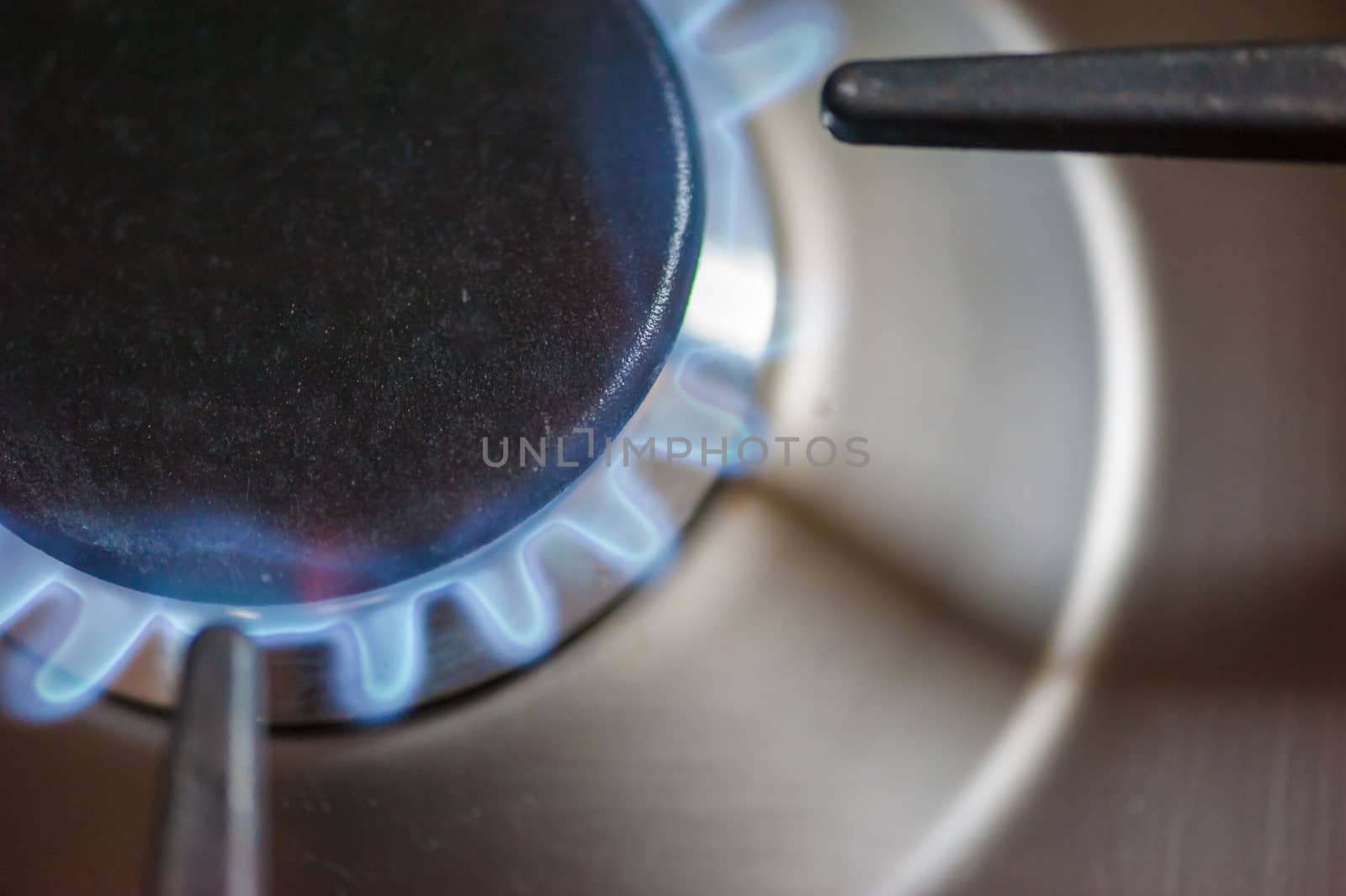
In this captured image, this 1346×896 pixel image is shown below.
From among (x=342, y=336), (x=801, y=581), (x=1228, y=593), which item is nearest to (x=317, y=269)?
(x=342, y=336)

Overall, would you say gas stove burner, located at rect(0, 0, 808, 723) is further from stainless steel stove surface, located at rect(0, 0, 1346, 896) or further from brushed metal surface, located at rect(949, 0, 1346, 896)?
brushed metal surface, located at rect(949, 0, 1346, 896)

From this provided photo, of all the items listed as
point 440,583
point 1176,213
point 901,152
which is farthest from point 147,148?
point 1176,213

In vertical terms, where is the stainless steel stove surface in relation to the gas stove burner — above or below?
below

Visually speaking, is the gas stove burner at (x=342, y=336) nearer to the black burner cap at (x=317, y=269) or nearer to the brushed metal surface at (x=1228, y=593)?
the black burner cap at (x=317, y=269)

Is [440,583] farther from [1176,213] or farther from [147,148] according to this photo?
[1176,213]

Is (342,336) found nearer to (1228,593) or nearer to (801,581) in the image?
(801,581)

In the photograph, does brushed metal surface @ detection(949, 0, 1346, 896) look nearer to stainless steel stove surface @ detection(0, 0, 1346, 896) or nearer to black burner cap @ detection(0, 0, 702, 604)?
stainless steel stove surface @ detection(0, 0, 1346, 896)

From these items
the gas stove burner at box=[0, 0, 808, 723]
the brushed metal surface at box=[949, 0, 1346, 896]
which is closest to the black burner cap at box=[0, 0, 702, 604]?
the gas stove burner at box=[0, 0, 808, 723]

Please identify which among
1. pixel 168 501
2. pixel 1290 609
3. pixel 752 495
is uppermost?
pixel 168 501
